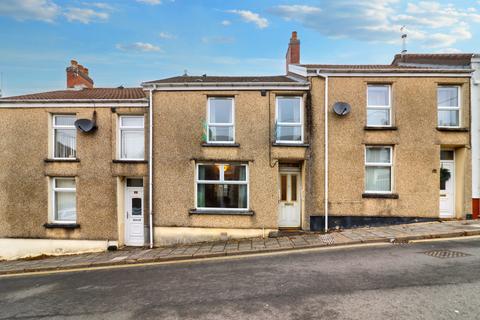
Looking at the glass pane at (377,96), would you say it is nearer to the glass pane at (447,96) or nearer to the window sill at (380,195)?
the glass pane at (447,96)

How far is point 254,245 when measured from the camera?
31.7ft

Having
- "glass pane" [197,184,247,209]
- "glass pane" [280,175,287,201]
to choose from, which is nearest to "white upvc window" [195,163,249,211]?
"glass pane" [197,184,247,209]

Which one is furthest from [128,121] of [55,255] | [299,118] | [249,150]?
[299,118]

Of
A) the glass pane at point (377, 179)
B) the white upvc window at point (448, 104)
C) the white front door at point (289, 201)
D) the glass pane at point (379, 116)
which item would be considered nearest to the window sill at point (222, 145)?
the white front door at point (289, 201)

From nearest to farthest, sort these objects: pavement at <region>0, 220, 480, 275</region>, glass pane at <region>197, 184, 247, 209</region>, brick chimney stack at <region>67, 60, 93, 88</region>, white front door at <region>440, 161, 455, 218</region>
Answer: pavement at <region>0, 220, 480, 275</region>
glass pane at <region>197, 184, 247, 209</region>
white front door at <region>440, 161, 455, 218</region>
brick chimney stack at <region>67, 60, 93, 88</region>

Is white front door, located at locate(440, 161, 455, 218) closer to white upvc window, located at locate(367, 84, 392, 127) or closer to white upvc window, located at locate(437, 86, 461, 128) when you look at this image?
white upvc window, located at locate(437, 86, 461, 128)

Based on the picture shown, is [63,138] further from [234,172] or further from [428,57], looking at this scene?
[428,57]

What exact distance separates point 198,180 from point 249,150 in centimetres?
238

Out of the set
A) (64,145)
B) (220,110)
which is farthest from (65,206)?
(220,110)

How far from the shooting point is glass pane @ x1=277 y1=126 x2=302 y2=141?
36.6 feet

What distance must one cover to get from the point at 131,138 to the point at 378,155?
1004 centimetres

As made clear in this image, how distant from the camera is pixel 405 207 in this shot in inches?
425

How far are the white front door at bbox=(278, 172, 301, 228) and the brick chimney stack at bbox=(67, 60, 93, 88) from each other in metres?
12.7

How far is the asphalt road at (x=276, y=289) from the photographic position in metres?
4.75
